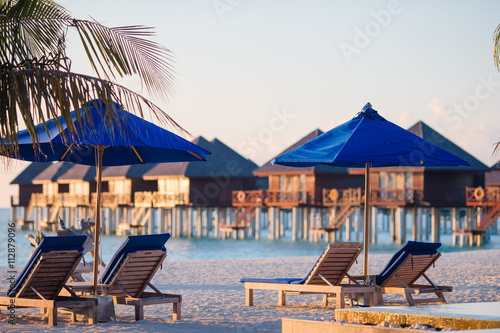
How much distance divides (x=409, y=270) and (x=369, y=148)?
1.53 m

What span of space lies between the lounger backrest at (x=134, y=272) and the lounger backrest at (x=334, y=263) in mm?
1783

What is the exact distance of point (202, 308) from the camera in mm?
10094

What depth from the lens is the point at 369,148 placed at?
9.29m

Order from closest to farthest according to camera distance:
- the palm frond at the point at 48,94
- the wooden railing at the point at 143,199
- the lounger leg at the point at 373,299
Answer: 1. the palm frond at the point at 48,94
2. the lounger leg at the point at 373,299
3. the wooden railing at the point at 143,199

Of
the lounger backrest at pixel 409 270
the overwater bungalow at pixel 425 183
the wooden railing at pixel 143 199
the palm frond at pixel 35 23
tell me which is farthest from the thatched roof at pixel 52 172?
the palm frond at pixel 35 23

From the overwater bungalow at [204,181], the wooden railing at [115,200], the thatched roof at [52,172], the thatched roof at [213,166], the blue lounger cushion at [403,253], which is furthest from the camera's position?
the thatched roof at [52,172]

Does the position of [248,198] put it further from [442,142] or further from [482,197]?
[482,197]

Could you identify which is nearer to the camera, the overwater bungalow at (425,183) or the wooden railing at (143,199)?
the overwater bungalow at (425,183)

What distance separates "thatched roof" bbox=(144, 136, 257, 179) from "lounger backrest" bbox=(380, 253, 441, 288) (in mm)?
36842

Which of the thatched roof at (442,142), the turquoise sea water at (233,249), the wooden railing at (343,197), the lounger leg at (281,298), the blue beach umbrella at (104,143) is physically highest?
the thatched roof at (442,142)

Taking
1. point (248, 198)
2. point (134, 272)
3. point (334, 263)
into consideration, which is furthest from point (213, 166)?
point (134, 272)

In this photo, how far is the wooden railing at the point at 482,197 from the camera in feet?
124

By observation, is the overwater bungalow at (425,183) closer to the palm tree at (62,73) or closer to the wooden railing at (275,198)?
the wooden railing at (275,198)

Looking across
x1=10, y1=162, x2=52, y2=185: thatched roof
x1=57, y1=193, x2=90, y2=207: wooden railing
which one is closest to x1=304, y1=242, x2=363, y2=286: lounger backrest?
x1=57, y1=193, x2=90, y2=207: wooden railing
